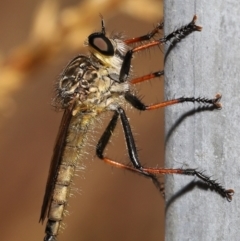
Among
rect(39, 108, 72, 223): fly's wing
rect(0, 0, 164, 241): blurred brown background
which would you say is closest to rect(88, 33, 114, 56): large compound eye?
rect(39, 108, 72, 223): fly's wing

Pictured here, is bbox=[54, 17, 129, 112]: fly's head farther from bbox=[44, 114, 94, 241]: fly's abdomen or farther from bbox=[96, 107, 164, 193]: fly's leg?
bbox=[44, 114, 94, 241]: fly's abdomen

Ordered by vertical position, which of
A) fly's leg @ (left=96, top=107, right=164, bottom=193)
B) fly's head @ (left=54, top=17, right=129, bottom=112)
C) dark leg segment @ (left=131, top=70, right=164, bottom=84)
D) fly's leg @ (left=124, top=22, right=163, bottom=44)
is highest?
fly's leg @ (left=124, top=22, right=163, bottom=44)

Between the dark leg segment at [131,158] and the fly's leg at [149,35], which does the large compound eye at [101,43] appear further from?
the dark leg segment at [131,158]

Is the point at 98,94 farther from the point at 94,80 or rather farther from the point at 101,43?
the point at 101,43

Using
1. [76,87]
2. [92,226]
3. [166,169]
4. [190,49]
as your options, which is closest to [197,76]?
[190,49]

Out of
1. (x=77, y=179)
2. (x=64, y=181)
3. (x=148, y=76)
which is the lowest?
(x=64, y=181)

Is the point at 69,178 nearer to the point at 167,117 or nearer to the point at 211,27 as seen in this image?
the point at 167,117

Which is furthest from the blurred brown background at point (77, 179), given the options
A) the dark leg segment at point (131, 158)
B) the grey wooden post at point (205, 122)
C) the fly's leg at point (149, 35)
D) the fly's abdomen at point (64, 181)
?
the grey wooden post at point (205, 122)

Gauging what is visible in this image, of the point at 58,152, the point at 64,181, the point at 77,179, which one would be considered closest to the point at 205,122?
the point at 58,152
